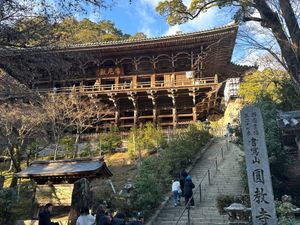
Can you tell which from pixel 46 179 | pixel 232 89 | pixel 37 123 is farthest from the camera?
pixel 232 89

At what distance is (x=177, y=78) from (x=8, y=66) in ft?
76.7

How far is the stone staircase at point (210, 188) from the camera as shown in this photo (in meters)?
12.7

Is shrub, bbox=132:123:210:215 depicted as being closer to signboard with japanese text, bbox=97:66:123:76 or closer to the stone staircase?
the stone staircase

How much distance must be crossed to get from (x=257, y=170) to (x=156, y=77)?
79.0 feet

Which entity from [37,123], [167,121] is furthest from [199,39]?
[37,123]

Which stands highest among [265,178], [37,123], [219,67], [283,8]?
[219,67]

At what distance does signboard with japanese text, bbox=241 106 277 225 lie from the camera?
7.89m

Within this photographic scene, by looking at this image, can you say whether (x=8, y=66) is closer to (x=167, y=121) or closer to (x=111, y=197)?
(x=111, y=197)

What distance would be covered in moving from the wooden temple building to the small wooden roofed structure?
10964 millimetres

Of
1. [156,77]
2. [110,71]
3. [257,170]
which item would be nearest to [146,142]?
[156,77]

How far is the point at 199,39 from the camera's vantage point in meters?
28.4

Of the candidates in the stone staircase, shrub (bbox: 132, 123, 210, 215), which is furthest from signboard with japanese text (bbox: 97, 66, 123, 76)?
the stone staircase

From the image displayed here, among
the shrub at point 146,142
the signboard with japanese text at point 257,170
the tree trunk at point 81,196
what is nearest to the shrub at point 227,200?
the signboard with japanese text at point 257,170

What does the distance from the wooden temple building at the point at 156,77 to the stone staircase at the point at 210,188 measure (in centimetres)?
698
